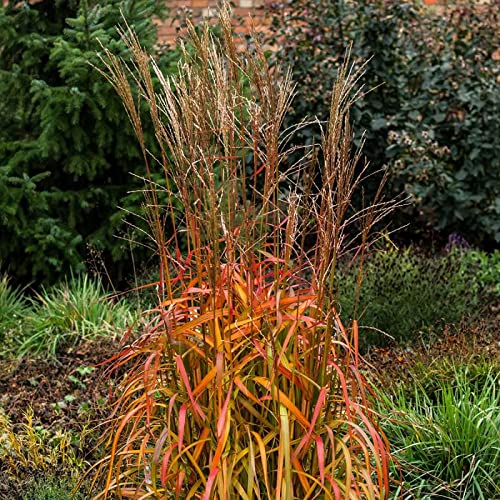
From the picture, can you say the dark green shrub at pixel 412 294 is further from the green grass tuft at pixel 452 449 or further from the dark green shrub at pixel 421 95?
the green grass tuft at pixel 452 449

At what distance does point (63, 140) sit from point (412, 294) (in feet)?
9.30

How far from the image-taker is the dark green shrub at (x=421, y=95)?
23.4ft

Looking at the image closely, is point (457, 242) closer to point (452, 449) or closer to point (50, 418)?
point (452, 449)

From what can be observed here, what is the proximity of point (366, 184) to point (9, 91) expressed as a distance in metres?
3.04

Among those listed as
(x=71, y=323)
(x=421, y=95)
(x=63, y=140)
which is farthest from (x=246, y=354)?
(x=421, y=95)

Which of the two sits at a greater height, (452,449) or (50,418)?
(452,449)

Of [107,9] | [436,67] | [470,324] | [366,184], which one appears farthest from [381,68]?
[470,324]

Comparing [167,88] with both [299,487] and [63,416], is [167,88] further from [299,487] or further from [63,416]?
[63,416]

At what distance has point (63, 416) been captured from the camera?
4.50 m

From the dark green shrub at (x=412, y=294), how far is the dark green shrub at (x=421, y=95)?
3.49 ft

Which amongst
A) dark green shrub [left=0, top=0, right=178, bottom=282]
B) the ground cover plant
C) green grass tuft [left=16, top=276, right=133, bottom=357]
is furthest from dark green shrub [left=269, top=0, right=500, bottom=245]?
the ground cover plant

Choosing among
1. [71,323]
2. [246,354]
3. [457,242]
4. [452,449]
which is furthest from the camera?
[457,242]

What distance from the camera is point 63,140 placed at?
654 centimetres

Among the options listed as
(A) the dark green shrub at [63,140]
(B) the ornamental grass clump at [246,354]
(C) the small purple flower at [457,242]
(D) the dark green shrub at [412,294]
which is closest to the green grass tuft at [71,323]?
(A) the dark green shrub at [63,140]
